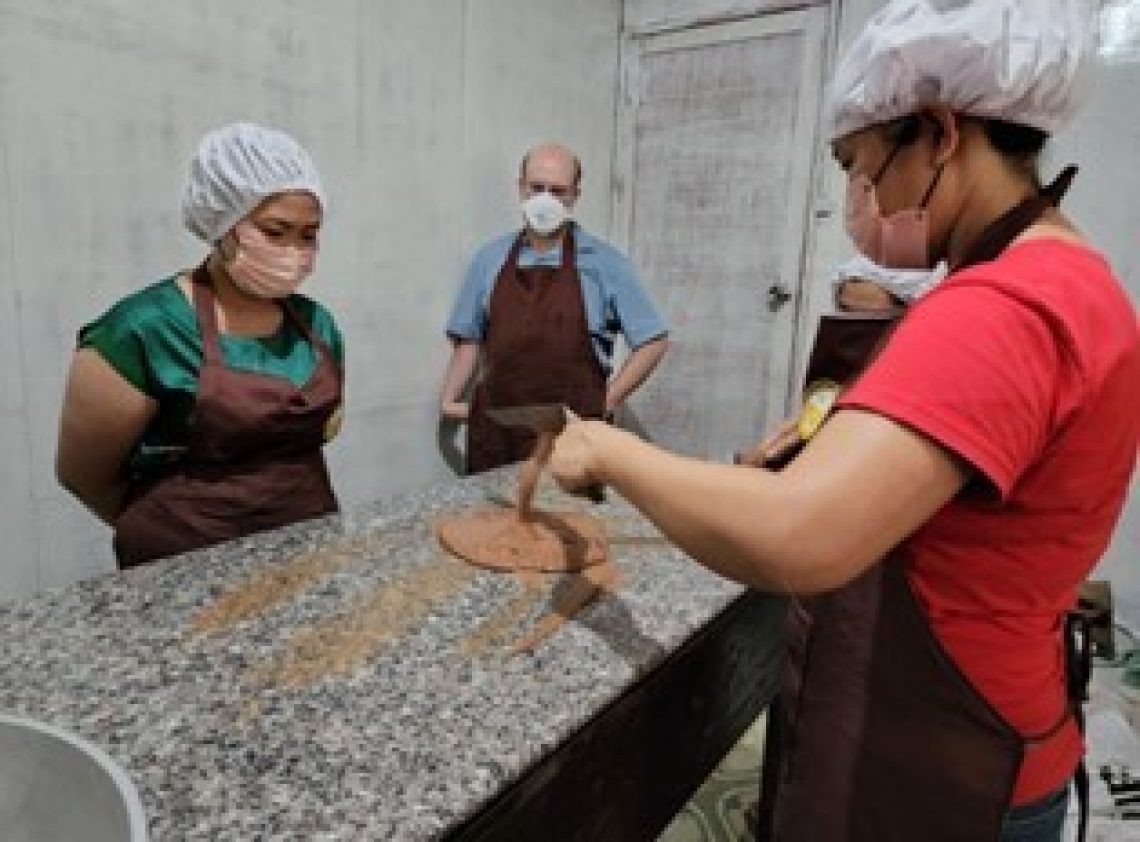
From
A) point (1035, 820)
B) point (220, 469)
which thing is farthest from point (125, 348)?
point (1035, 820)

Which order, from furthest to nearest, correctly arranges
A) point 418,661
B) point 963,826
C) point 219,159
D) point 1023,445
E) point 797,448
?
1. point 219,159
2. point 797,448
3. point 418,661
4. point 963,826
5. point 1023,445

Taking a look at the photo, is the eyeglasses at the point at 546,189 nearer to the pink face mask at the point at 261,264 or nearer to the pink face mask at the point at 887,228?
the pink face mask at the point at 261,264

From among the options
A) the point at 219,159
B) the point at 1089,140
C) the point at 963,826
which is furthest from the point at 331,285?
the point at 1089,140

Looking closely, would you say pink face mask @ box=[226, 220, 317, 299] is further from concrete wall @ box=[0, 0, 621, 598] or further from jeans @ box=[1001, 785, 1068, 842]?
jeans @ box=[1001, 785, 1068, 842]

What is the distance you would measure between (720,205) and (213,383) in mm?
2356

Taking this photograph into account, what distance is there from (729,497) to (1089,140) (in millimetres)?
2432

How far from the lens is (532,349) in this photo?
259cm

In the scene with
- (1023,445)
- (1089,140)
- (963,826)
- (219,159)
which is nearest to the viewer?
(1023,445)

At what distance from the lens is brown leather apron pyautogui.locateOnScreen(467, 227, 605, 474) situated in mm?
2590

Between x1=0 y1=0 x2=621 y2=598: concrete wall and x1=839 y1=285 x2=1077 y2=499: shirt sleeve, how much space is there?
6.35ft

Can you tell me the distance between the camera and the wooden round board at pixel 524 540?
1.17m

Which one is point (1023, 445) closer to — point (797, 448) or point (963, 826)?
point (963, 826)

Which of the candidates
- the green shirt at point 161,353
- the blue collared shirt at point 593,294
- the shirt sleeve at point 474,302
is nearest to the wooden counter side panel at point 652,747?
the green shirt at point 161,353

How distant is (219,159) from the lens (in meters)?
1.36
